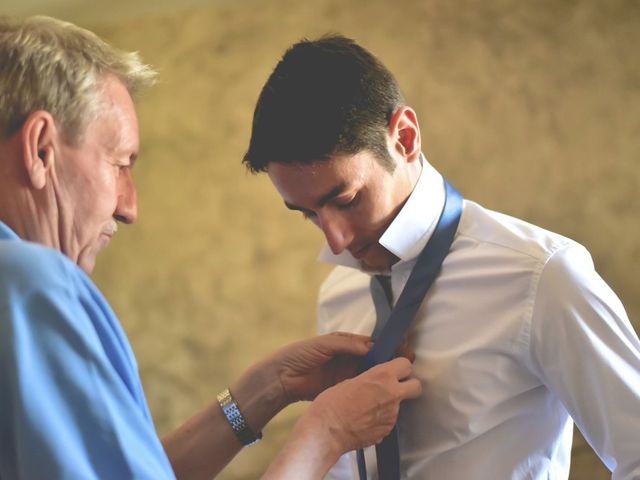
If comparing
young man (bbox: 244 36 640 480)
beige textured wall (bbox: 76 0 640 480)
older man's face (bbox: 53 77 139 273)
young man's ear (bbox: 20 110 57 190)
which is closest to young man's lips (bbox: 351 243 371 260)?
young man (bbox: 244 36 640 480)

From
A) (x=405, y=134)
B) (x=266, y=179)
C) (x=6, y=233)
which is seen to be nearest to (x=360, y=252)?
(x=405, y=134)

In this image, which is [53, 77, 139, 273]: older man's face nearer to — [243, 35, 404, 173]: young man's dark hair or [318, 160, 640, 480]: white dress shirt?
[243, 35, 404, 173]: young man's dark hair

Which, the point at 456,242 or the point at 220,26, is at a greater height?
the point at 220,26

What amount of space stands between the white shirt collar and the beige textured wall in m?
1.53

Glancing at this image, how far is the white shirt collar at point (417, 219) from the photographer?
61.2 inches

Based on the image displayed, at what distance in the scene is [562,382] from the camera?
1.40 metres

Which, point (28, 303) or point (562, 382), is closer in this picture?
point (28, 303)

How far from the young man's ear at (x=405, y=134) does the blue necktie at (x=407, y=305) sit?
3.9 inches

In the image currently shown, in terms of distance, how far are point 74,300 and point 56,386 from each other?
9 cm

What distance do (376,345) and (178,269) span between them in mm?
2017

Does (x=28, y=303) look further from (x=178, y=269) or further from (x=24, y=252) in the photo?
(x=178, y=269)

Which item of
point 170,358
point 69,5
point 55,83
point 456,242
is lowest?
point 170,358

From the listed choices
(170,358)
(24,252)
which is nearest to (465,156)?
(170,358)

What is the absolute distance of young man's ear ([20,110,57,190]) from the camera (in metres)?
1.05
